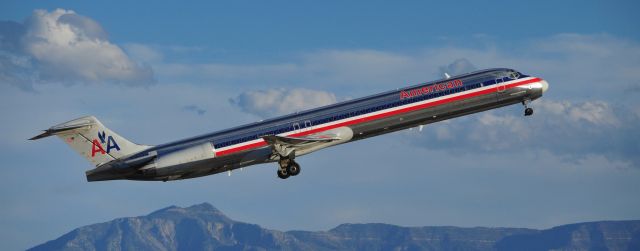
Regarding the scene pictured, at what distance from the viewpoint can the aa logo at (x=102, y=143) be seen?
236ft

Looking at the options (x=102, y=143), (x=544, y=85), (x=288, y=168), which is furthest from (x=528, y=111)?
(x=102, y=143)

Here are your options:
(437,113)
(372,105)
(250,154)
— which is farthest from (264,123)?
(437,113)

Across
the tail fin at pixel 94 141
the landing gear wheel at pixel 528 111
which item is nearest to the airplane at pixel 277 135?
the tail fin at pixel 94 141

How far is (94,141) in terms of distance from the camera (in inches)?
2837

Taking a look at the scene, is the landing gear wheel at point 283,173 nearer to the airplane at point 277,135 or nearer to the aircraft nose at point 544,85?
the airplane at point 277,135

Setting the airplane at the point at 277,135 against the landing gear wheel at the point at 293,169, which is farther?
the landing gear wheel at the point at 293,169

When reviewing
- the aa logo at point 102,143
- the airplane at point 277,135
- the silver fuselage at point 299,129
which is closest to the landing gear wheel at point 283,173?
the airplane at point 277,135

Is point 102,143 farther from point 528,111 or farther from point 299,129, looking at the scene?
point 528,111

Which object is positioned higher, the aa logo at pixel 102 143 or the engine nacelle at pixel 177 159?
the aa logo at pixel 102 143

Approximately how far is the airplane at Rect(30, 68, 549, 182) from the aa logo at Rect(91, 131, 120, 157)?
0.22 feet

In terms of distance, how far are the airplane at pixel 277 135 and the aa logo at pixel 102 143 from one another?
7cm

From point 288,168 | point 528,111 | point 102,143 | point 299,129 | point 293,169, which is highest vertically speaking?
point 102,143

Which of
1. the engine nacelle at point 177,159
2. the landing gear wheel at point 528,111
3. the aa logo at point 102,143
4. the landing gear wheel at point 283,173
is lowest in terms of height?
the landing gear wheel at point 283,173

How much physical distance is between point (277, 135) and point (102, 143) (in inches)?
476
